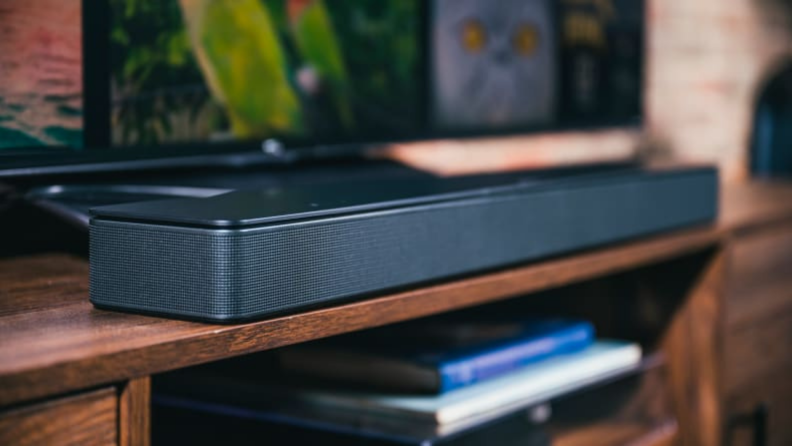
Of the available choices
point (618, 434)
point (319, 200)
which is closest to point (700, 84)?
point (618, 434)

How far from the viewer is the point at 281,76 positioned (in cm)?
125

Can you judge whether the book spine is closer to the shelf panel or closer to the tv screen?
the shelf panel

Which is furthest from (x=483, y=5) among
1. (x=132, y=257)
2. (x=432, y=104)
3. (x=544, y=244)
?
(x=132, y=257)

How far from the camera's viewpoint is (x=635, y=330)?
1425mm

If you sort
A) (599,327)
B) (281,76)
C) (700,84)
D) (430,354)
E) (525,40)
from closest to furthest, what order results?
(430,354)
(281,76)
(599,327)
(525,40)
(700,84)

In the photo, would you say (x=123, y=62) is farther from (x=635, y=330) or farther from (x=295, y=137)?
(x=635, y=330)

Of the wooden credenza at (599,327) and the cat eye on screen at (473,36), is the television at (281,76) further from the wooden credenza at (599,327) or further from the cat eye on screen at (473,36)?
the wooden credenza at (599,327)

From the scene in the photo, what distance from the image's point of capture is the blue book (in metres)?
1.04

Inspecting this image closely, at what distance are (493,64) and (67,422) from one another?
117 centimetres

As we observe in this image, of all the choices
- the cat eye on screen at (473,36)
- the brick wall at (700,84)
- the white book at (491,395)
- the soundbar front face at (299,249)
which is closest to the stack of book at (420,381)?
the white book at (491,395)

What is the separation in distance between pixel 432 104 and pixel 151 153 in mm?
560

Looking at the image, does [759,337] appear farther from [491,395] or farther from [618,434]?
[491,395]

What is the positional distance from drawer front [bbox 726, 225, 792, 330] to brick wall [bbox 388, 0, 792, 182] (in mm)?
448

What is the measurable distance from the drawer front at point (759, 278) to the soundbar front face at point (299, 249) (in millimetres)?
630
